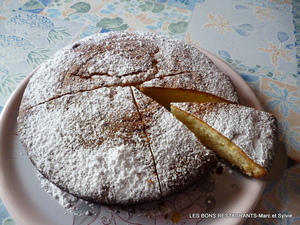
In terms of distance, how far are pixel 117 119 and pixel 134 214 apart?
0.40 metres

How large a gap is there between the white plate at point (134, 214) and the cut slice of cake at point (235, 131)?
0.26ft

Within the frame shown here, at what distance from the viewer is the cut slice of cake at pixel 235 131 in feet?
3.86

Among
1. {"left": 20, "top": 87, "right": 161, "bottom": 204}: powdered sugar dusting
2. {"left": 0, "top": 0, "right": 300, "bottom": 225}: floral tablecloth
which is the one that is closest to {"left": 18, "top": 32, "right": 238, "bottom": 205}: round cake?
{"left": 20, "top": 87, "right": 161, "bottom": 204}: powdered sugar dusting

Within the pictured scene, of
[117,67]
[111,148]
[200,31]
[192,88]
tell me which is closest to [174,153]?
[111,148]

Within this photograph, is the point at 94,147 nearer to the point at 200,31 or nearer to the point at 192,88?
the point at 192,88

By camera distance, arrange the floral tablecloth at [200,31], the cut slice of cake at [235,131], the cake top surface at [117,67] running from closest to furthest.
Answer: the cut slice of cake at [235,131] → the cake top surface at [117,67] → the floral tablecloth at [200,31]

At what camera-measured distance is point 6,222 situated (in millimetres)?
1153

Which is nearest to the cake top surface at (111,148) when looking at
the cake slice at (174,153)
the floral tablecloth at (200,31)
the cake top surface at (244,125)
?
the cake slice at (174,153)

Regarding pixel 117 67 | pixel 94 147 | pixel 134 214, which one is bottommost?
pixel 134 214

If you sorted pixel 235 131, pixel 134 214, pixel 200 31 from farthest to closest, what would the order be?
pixel 200 31, pixel 235 131, pixel 134 214

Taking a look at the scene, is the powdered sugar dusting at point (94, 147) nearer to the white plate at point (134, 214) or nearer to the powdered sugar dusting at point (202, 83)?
the white plate at point (134, 214)

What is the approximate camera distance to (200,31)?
2.14 metres

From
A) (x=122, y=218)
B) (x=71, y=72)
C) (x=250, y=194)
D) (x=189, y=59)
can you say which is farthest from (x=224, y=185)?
(x=71, y=72)

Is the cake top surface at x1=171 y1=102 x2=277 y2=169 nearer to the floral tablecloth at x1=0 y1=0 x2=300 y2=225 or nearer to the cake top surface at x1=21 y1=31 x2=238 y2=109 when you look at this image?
the cake top surface at x1=21 y1=31 x2=238 y2=109
